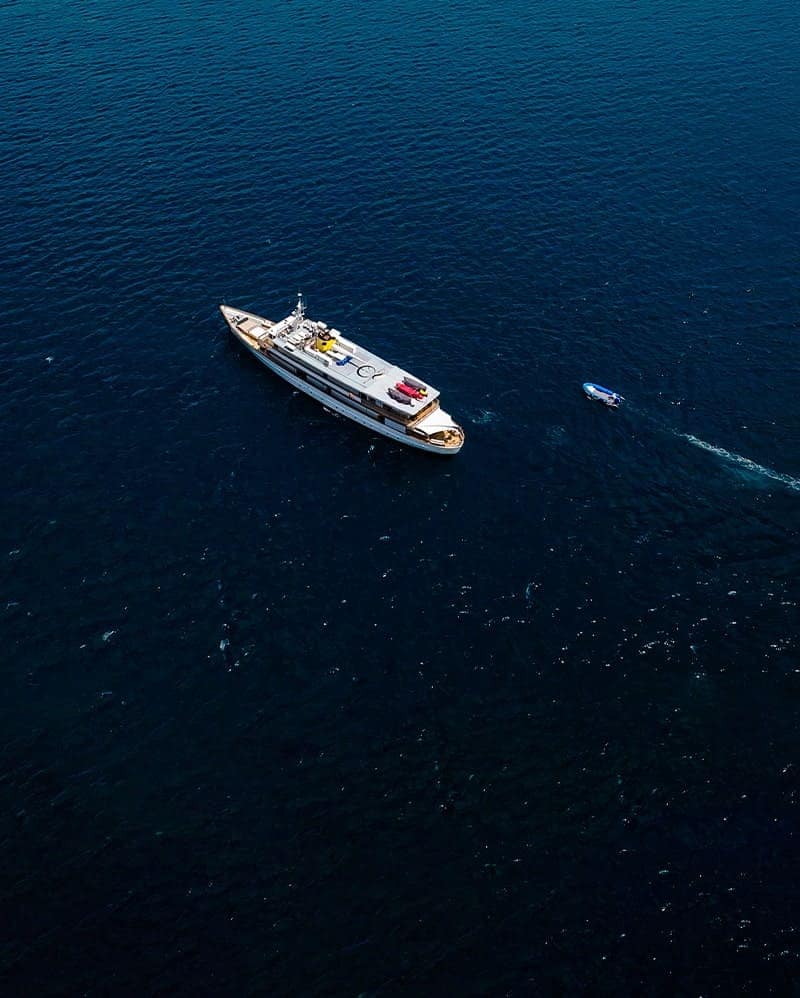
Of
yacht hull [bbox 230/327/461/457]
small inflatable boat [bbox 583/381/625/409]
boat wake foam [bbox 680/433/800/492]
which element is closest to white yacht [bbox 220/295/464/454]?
yacht hull [bbox 230/327/461/457]

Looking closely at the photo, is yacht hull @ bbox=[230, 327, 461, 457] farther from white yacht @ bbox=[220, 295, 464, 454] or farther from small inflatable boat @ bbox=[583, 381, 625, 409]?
small inflatable boat @ bbox=[583, 381, 625, 409]

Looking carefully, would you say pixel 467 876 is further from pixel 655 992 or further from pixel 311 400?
pixel 311 400

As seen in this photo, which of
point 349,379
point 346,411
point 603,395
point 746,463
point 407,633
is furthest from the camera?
point 346,411

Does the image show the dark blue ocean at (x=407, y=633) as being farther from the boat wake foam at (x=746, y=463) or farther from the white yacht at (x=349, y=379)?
the white yacht at (x=349, y=379)

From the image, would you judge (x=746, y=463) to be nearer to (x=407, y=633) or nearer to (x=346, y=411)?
(x=407, y=633)

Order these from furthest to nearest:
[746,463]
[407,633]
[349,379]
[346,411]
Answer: [346,411], [349,379], [746,463], [407,633]

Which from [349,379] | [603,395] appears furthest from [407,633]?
[603,395]
